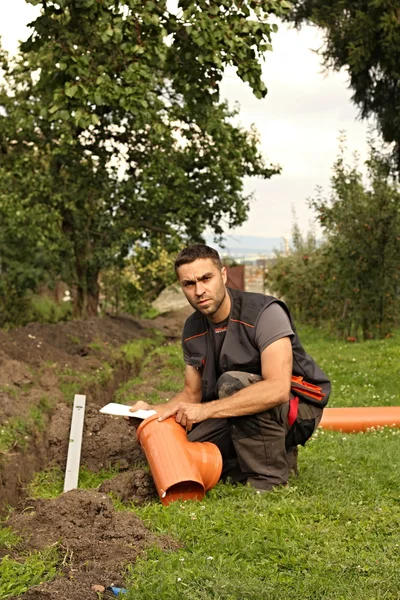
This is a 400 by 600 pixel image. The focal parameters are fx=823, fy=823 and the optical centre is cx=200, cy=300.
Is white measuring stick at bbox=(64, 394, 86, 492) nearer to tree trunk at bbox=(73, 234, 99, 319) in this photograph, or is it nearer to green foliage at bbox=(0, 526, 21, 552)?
green foliage at bbox=(0, 526, 21, 552)

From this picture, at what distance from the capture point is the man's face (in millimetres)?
4910

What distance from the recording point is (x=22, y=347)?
10.7 meters

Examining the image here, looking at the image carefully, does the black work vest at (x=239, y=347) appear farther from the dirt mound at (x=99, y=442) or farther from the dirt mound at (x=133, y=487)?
the dirt mound at (x=99, y=442)

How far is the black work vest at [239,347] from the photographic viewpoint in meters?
4.99

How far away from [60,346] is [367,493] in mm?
7435

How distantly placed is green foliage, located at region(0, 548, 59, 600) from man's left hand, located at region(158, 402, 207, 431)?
133cm

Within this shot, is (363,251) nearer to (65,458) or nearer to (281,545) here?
(65,458)

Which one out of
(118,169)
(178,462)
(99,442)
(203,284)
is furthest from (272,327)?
(118,169)

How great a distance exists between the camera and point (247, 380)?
16.1 ft

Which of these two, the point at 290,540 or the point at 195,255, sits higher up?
the point at 195,255

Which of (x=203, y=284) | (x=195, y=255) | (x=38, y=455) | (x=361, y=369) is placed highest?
(x=195, y=255)

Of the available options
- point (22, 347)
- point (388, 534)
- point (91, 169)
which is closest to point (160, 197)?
point (91, 169)

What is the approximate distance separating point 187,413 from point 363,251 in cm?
1077

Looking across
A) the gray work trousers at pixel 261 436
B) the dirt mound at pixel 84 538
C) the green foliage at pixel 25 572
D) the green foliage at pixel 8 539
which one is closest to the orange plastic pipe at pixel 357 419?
the gray work trousers at pixel 261 436
